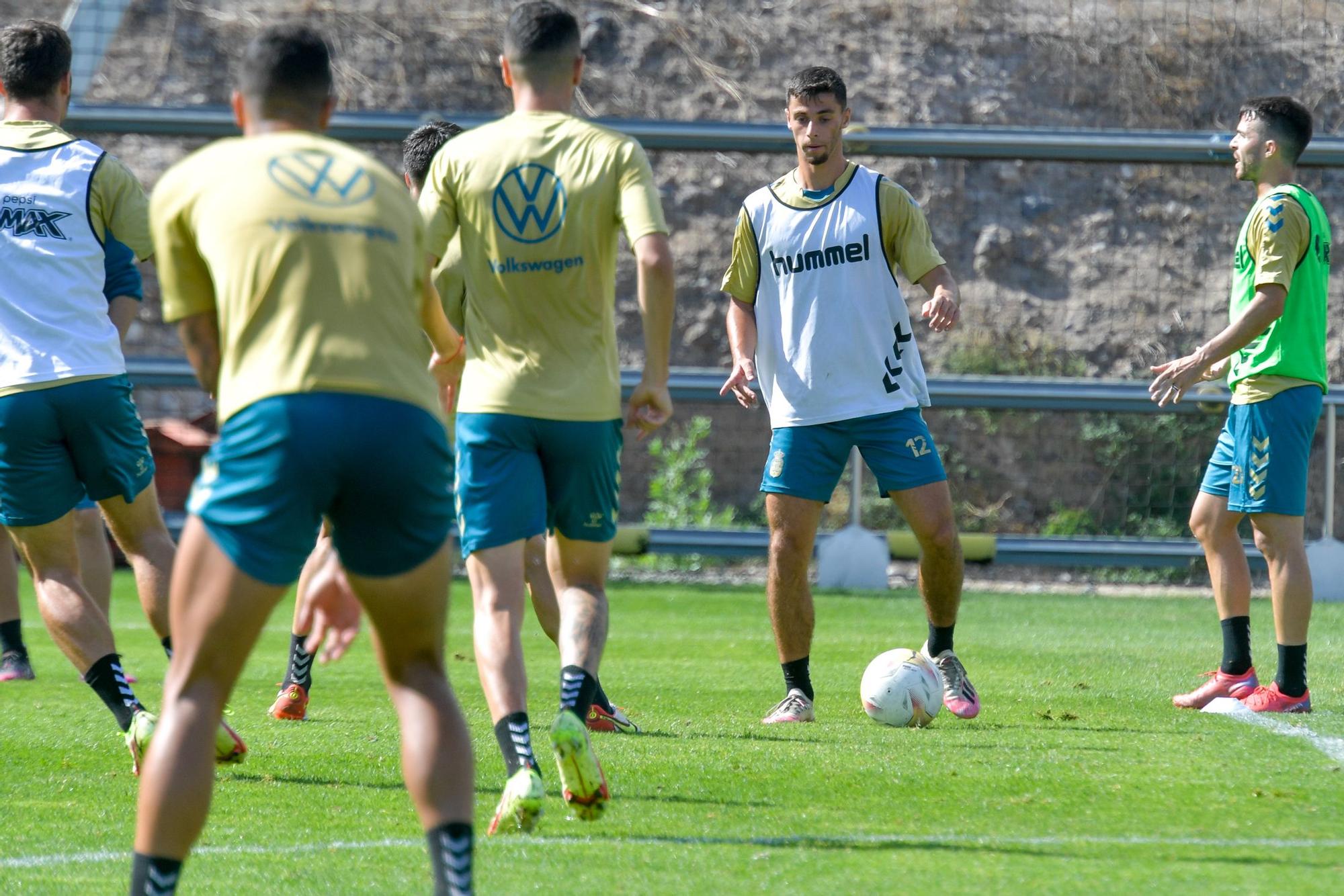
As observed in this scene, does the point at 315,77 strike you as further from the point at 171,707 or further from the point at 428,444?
the point at 171,707

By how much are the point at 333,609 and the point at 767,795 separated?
5.92 feet

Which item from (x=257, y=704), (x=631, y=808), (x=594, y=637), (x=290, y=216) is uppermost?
(x=290, y=216)

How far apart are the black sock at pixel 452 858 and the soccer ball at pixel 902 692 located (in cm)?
293

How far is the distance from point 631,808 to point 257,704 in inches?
103

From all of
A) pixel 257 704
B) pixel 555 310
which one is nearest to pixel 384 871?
pixel 555 310

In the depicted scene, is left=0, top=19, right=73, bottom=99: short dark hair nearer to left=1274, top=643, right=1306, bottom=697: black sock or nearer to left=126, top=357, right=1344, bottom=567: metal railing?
left=1274, top=643, right=1306, bottom=697: black sock

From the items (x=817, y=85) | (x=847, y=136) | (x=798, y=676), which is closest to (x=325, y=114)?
(x=817, y=85)

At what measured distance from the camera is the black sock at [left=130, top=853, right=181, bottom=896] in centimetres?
283

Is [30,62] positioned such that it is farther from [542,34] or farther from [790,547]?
[790,547]

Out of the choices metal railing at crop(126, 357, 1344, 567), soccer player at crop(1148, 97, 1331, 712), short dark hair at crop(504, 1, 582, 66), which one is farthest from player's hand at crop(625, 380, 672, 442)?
metal railing at crop(126, 357, 1344, 567)

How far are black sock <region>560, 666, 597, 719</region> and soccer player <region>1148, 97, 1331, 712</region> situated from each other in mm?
2699

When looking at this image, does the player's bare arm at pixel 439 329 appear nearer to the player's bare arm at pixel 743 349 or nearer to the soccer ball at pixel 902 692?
the player's bare arm at pixel 743 349

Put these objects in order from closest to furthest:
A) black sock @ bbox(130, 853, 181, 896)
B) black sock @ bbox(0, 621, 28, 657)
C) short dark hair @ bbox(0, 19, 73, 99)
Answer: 1. black sock @ bbox(130, 853, 181, 896)
2. short dark hair @ bbox(0, 19, 73, 99)
3. black sock @ bbox(0, 621, 28, 657)

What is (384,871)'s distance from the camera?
357 centimetres
